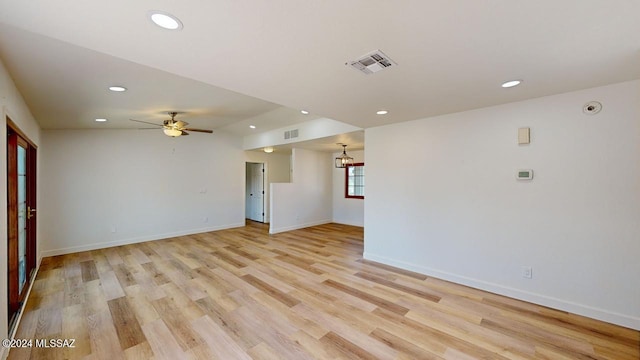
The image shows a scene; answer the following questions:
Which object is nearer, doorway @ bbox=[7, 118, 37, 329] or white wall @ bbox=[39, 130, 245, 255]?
doorway @ bbox=[7, 118, 37, 329]

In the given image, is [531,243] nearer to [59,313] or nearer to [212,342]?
[212,342]

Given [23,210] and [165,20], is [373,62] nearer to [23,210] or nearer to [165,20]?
[165,20]

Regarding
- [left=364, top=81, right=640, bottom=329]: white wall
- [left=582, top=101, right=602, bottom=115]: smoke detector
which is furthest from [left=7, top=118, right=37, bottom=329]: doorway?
[left=582, top=101, right=602, bottom=115]: smoke detector

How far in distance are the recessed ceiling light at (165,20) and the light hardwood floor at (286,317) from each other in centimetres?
244

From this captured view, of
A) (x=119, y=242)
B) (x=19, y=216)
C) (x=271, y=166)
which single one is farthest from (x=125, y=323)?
(x=271, y=166)

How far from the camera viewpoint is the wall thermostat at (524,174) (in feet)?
9.64

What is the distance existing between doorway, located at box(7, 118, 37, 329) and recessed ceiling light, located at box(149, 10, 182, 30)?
2.06 metres

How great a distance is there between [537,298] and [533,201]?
3.70ft

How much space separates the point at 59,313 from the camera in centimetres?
271

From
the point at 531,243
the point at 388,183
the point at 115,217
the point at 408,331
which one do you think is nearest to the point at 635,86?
the point at 531,243

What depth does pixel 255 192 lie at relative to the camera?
29.4ft

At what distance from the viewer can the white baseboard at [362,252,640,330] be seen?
2.47m

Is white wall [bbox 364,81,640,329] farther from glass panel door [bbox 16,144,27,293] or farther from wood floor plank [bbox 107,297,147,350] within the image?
glass panel door [bbox 16,144,27,293]

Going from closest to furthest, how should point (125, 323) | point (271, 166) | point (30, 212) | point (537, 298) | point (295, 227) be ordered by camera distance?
point (125, 323) < point (537, 298) < point (30, 212) < point (295, 227) < point (271, 166)
